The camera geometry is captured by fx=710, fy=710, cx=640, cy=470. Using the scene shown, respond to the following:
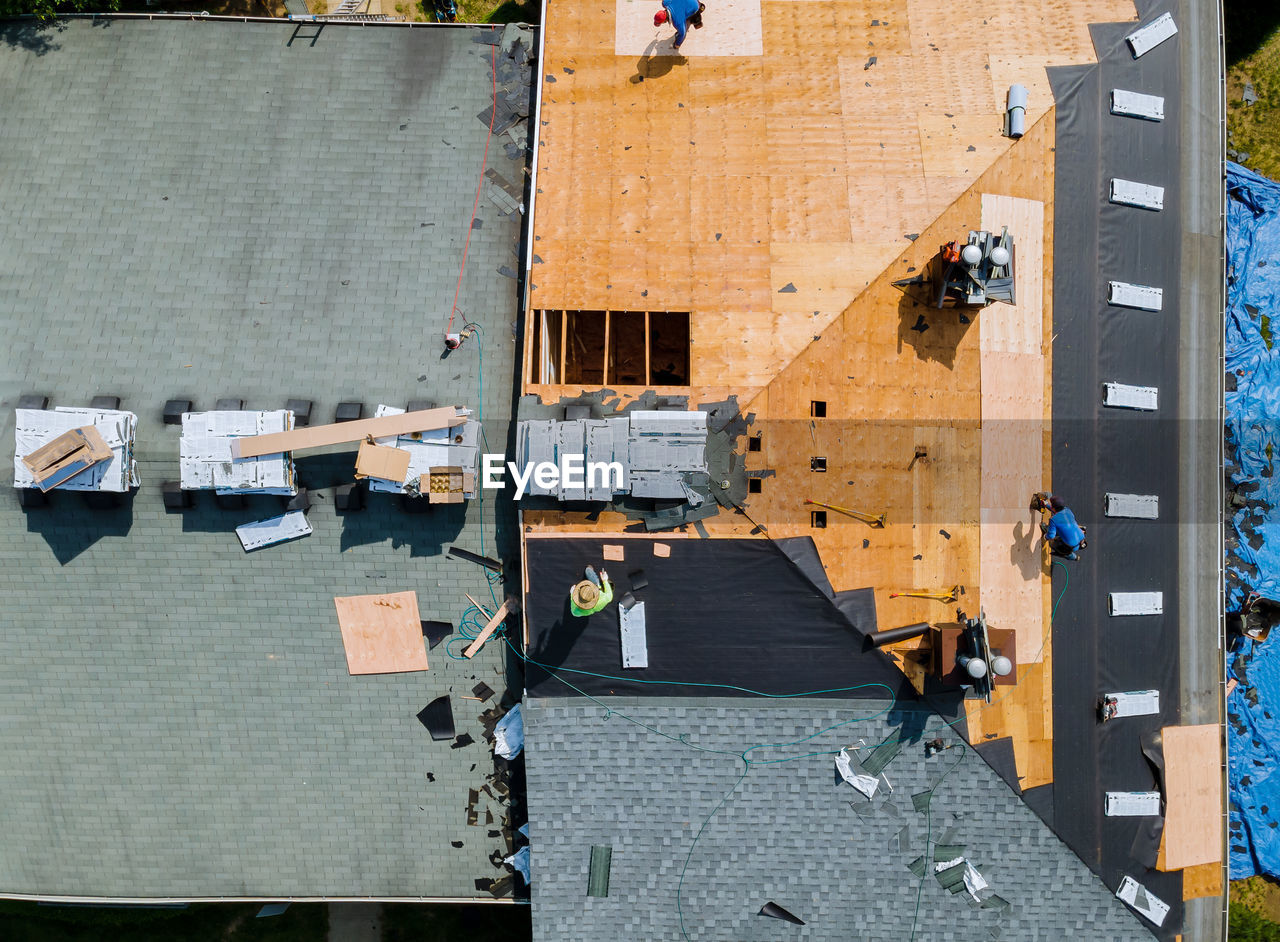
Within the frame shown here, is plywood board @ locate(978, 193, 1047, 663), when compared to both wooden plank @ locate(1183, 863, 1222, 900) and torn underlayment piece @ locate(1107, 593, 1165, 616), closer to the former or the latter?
torn underlayment piece @ locate(1107, 593, 1165, 616)

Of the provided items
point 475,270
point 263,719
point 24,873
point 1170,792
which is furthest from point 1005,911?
point 24,873

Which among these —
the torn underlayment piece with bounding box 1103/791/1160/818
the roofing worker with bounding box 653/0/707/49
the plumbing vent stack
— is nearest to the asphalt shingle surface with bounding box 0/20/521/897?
the roofing worker with bounding box 653/0/707/49

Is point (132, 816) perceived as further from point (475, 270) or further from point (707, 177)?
point (707, 177)

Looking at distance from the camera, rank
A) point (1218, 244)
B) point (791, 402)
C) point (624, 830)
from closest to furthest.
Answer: point (791, 402)
point (624, 830)
point (1218, 244)

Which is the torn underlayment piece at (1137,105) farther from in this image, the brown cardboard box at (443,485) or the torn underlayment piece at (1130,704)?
the brown cardboard box at (443,485)

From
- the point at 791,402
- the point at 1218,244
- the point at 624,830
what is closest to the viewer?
the point at 791,402

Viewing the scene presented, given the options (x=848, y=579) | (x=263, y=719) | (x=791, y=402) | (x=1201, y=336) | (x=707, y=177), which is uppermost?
(x=707, y=177)

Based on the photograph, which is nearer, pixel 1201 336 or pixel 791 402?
pixel 791 402

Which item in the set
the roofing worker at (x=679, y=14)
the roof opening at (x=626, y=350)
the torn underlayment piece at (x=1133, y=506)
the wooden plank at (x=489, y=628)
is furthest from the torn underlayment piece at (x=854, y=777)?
the roofing worker at (x=679, y=14)
